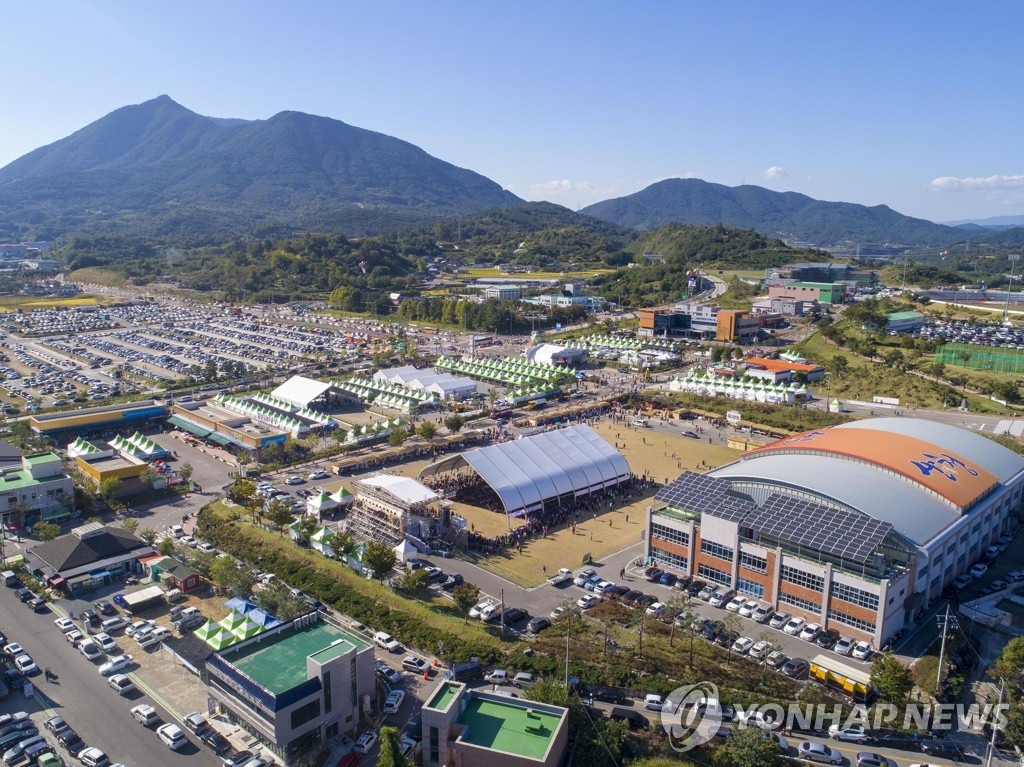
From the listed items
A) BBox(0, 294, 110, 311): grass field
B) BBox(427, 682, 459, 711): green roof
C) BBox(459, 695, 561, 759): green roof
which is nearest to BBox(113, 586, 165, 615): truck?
BBox(427, 682, 459, 711): green roof

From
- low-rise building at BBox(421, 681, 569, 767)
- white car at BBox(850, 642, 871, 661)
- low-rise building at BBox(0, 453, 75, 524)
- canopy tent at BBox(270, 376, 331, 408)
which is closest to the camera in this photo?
low-rise building at BBox(421, 681, 569, 767)

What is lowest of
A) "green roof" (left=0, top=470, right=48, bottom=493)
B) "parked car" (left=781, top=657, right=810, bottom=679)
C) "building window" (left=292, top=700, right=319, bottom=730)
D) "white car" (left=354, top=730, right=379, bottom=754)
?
"white car" (left=354, top=730, right=379, bottom=754)

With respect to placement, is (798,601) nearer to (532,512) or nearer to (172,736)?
(532,512)

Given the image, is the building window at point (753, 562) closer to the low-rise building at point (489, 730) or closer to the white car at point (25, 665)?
the low-rise building at point (489, 730)

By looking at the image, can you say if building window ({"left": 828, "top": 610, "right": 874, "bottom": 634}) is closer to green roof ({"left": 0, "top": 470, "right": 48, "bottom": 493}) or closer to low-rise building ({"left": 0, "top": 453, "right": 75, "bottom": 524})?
low-rise building ({"left": 0, "top": 453, "right": 75, "bottom": 524})

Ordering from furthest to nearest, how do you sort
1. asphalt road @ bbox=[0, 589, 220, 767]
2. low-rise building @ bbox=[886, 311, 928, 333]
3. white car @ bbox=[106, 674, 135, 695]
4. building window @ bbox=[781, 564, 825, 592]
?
low-rise building @ bbox=[886, 311, 928, 333]
building window @ bbox=[781, 564, 825, 592]
white car @ bbox=[106, 674, 135, 695]
asphalt road @ bbox=[0, 589, 220, 767]

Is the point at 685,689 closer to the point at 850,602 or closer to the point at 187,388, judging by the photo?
the point at 850,602

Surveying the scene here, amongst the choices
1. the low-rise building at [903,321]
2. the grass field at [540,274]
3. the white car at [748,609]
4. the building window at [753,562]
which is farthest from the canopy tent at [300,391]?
the grass field at [540,274]

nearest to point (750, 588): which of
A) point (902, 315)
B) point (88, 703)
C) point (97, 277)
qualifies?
point (88, 703)
